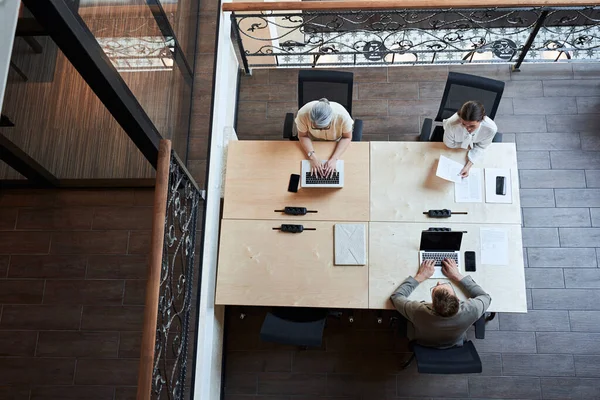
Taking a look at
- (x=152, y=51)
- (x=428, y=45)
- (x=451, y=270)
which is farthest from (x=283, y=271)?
(x=428, y=45)

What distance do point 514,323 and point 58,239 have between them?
4005mm

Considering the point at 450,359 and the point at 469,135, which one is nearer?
the point at 450,359

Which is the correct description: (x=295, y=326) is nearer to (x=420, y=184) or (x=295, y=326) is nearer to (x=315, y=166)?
(x=315, y=166)

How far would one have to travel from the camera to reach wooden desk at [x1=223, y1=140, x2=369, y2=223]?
375 cm

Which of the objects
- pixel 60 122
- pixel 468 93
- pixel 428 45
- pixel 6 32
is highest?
pixel 428 45

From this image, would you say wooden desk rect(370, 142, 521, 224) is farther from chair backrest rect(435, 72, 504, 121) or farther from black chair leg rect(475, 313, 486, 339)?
black chair leg rect(475, 313, 486, 339)

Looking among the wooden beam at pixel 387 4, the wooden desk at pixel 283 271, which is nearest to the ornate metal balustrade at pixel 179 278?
the wooden desk at pixel 283 271

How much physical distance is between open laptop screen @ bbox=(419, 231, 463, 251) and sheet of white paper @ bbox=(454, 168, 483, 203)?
1.08 ft

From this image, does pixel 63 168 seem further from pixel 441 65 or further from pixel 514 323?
pixel 514 323

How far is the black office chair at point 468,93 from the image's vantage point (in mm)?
3742

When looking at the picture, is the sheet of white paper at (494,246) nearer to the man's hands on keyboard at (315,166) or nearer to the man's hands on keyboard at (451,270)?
the man's hands on keyboard at (451,270)

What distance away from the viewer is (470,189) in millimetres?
3697

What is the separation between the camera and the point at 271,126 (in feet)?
15.8

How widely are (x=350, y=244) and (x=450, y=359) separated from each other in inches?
41.3
